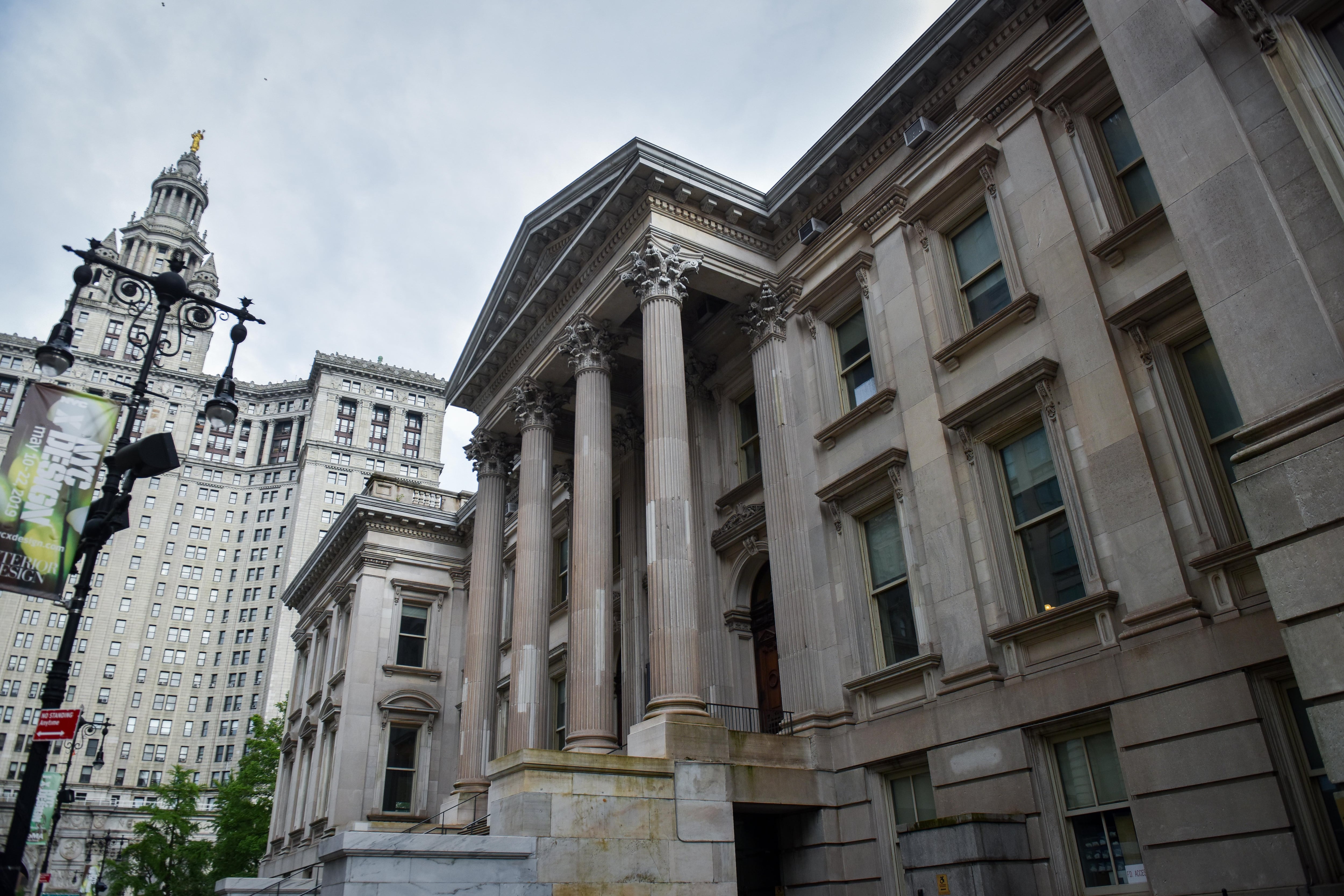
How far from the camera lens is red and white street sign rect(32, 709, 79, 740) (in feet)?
32.7

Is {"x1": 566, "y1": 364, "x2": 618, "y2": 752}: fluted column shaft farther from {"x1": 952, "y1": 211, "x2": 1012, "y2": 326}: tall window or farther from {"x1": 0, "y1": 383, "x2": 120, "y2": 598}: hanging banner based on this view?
{"x1": 0, "y1": 383, "x2": 120, "y2": 598}: hanging banner

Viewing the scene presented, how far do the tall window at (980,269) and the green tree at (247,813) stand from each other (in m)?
37.3

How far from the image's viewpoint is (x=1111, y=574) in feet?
40.7

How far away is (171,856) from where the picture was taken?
40781 mm

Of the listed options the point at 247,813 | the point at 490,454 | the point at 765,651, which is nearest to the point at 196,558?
the point at 247,813

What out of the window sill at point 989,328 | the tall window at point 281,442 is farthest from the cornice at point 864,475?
the tall window at point 281,442

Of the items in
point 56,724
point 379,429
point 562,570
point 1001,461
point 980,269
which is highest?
point 379,429

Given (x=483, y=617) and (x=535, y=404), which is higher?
(x=535, y=404)

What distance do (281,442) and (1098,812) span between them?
119m

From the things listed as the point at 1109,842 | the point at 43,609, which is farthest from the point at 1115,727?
the point at 43,609

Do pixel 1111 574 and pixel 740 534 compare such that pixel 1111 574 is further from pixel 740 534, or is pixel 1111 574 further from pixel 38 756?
pixel 38 756

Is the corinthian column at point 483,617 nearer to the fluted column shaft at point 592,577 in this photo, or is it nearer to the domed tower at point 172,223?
the fluted column shaft at point 592,577

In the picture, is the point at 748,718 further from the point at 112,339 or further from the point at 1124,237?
the point at 112,339

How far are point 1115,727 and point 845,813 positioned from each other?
530 cm
